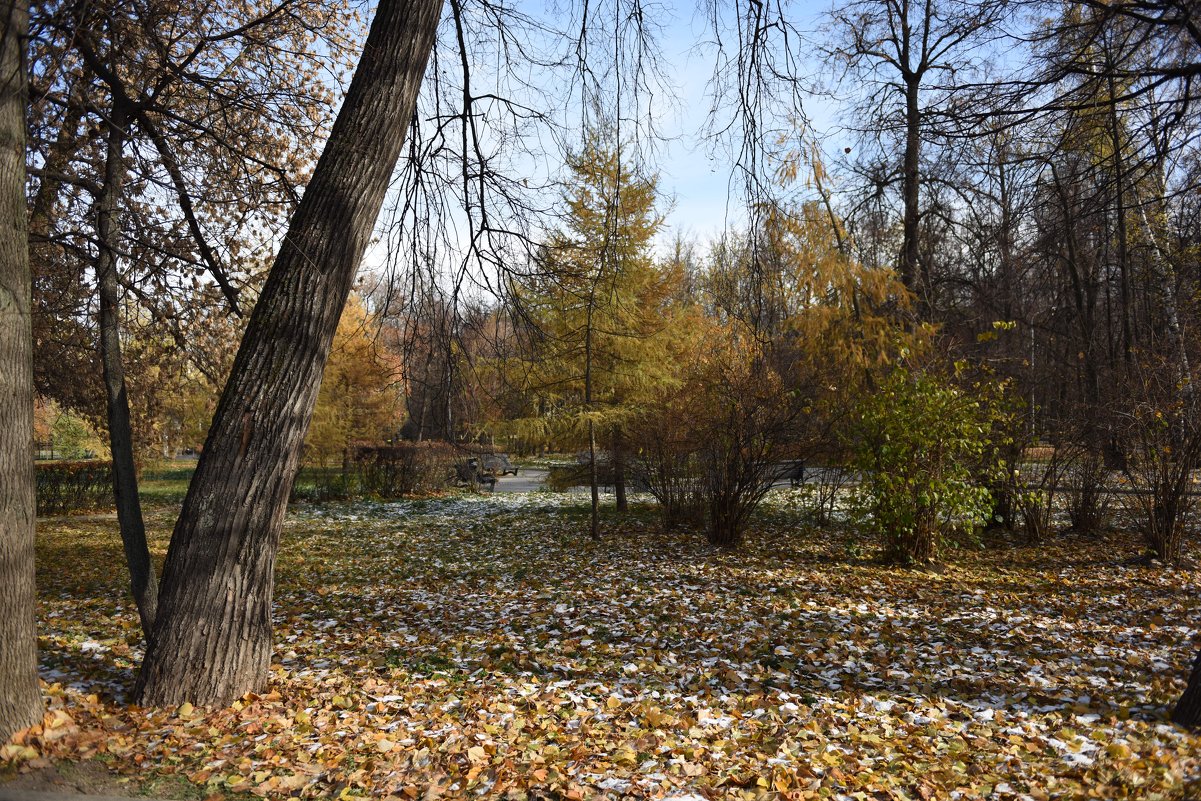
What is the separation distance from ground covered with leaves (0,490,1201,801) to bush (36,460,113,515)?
7.93m

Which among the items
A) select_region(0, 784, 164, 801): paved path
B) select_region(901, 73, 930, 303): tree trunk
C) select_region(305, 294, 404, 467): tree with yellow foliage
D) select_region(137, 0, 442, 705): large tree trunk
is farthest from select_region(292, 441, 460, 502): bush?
select_region(0, 784, 164, 801): paved path

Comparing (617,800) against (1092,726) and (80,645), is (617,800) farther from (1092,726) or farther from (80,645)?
(80,645)

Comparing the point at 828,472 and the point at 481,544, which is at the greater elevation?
the point at 828,472

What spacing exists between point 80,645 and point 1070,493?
37.2 ft

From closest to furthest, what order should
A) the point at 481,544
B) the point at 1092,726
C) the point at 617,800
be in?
the point at 617,800, the point at 1092,726, the point at 481,544

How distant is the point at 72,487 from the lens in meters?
15.3

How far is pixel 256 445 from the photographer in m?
3.89

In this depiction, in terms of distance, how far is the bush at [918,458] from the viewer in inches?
321

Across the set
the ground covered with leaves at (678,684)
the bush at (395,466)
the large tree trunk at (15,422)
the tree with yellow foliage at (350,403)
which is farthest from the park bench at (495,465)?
the large tree trunk at (15,422)

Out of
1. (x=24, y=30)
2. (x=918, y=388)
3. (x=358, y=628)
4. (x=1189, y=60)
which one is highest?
(x=1189, y=60)

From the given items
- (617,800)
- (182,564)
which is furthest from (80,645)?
(617,800)

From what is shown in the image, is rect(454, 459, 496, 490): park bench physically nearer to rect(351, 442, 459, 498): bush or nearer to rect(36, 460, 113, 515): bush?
rect(351, 442, 459, 498): bush

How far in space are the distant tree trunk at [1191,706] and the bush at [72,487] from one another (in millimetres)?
18102

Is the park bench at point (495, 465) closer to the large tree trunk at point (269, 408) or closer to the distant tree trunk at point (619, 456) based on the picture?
the distant tree trunk at point (619, 456)
